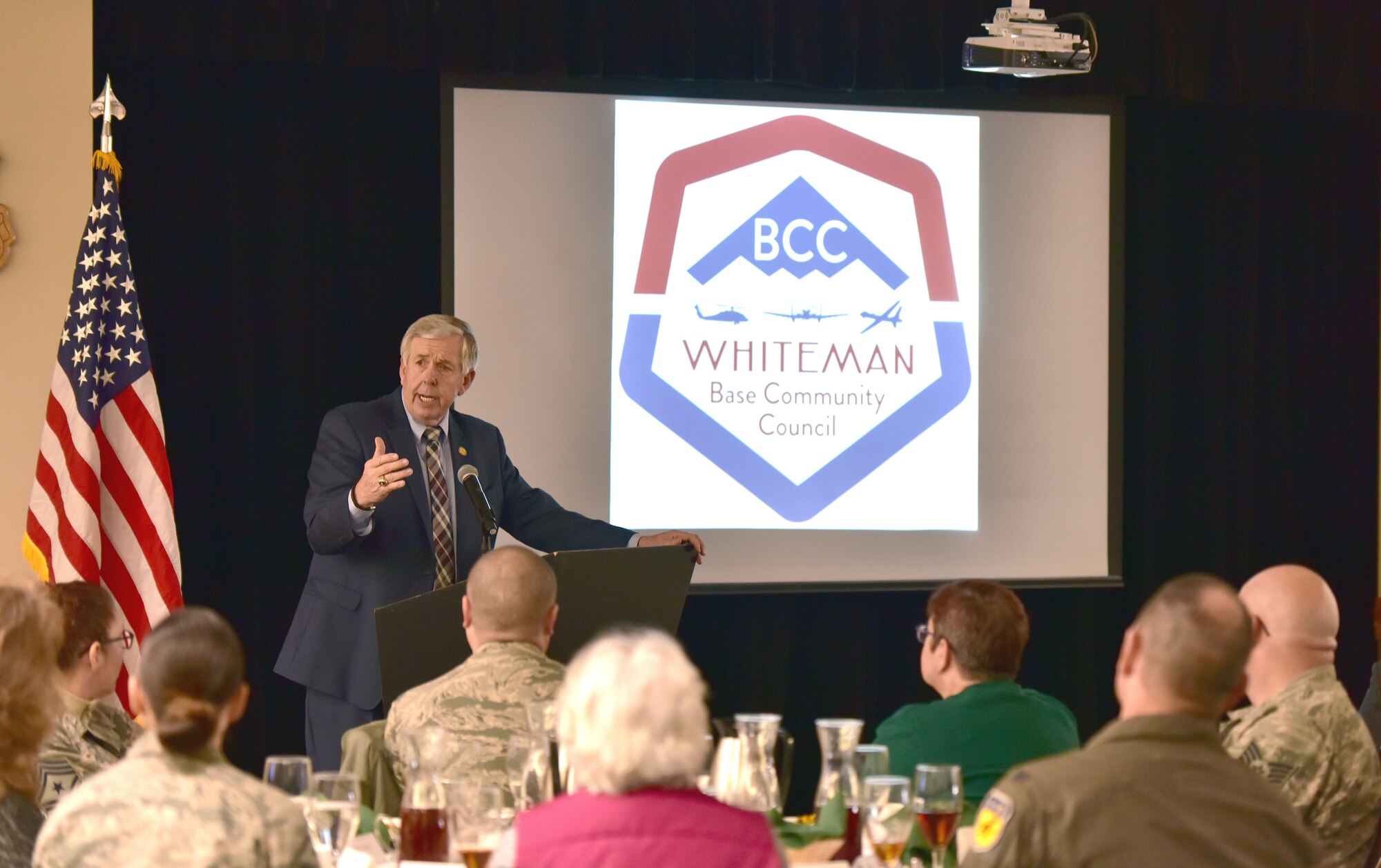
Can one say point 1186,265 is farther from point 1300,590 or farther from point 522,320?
point 1300,590

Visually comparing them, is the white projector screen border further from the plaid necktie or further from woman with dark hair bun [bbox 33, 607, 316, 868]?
woman with dark hair bun [bbox 33, 607, 316, 868]

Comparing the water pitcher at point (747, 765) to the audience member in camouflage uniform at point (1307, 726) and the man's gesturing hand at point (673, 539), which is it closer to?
the audience member in camouflage uniform at point (1307, 726)

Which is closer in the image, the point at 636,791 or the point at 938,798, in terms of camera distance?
the point at 636,791

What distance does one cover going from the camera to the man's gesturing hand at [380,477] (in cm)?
372

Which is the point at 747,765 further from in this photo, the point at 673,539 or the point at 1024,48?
the point at 1024,48

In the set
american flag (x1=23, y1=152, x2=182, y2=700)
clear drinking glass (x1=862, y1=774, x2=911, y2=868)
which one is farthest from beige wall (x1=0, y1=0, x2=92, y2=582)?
clear drinking glass (x1=862, y1=774, x2=911, y2=868)

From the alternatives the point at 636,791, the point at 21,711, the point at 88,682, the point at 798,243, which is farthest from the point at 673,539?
the point at 636,791

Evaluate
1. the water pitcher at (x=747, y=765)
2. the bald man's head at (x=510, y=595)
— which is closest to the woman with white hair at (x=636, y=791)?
the water pitcher at (x=747, y=765)

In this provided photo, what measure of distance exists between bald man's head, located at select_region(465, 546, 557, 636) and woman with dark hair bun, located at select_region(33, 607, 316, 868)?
107 centimetres

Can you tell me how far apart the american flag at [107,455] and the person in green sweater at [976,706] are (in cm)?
276

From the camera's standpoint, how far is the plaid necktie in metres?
4.34

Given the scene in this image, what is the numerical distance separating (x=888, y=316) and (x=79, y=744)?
12.8 feet

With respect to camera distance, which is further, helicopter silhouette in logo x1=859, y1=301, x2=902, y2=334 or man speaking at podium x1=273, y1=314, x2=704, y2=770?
helicopter silhouette in logo x1=859, y1=301, x2=902, y2=334

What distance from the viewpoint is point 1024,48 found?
A: 5.54m
